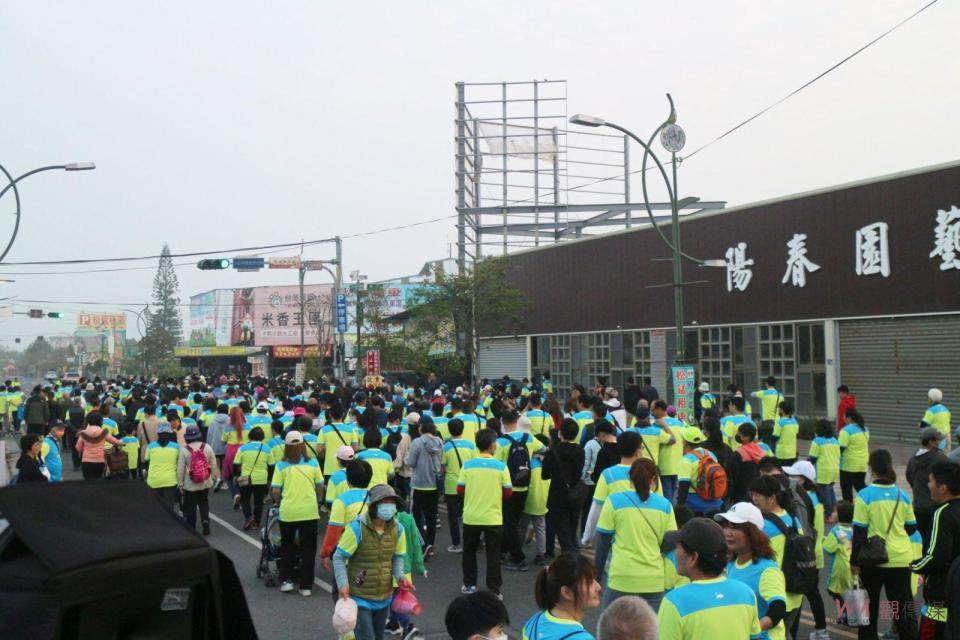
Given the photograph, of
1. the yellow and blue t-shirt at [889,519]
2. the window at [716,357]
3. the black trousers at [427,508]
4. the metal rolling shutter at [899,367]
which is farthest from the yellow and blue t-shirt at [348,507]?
the window at [716,357]

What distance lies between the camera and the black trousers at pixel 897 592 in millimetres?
7262

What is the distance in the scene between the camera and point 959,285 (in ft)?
70.8

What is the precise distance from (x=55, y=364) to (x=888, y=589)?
7460 inches

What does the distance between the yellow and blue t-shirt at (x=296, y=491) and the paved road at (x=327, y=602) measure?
887mm

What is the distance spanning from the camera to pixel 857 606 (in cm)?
743

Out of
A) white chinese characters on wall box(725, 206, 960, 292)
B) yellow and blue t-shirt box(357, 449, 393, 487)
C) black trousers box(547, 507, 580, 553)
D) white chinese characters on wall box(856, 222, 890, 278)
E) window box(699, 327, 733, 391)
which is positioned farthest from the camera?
window box(699, 327, 733, 391)

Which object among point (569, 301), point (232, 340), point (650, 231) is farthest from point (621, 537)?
point (232, 340)

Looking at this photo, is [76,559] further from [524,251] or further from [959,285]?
[524,251]

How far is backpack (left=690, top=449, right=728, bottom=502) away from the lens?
29.2 feet

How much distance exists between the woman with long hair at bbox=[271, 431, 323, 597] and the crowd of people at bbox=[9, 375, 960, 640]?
0.02m

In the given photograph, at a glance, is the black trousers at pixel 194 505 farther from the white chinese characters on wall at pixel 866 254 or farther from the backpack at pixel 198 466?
the white chinese characters on wall at pixel 866 254

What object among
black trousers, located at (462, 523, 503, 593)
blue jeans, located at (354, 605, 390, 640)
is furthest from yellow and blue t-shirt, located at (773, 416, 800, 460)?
blue jeans, located at (354, 605, 390, 640)

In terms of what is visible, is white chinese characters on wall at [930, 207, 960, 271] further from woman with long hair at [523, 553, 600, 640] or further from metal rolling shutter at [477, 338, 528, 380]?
metal rolling shutter at [477, 338, 528, 380]

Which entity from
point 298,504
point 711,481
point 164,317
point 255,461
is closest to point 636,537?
point 711,481
